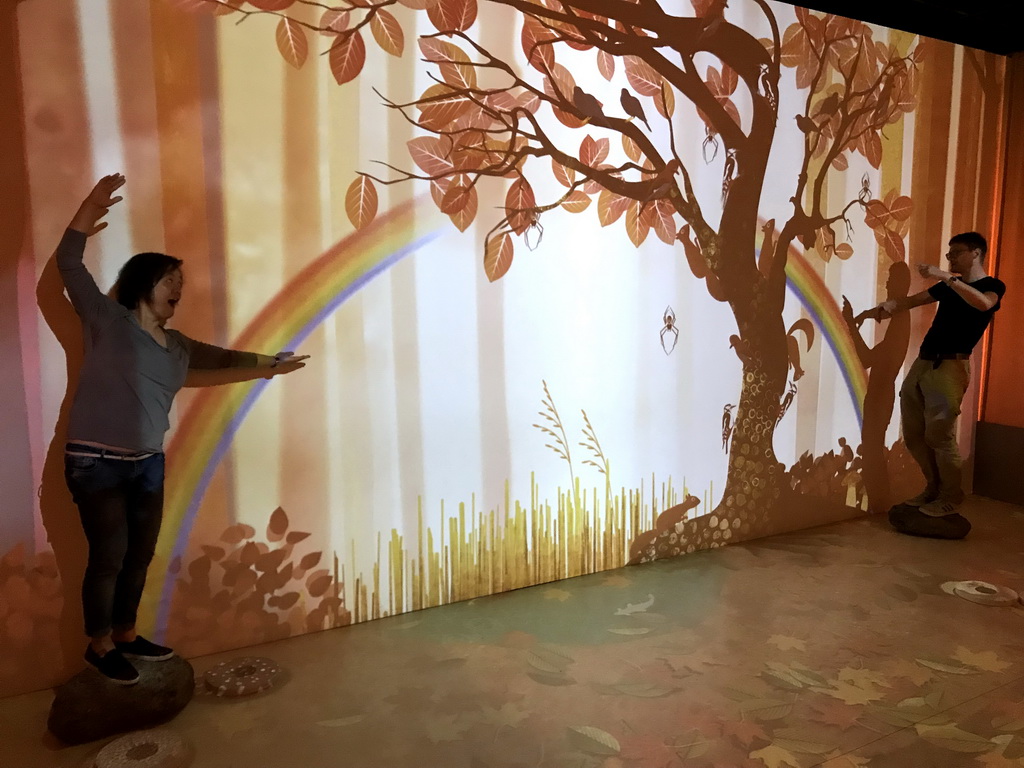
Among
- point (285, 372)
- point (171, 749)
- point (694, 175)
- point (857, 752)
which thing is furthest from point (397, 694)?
point (694, 175)

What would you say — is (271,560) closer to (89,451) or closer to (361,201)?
(89,451)

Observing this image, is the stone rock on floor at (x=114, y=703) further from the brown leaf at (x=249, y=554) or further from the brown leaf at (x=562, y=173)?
the brown leaf at (x=562, y=173)

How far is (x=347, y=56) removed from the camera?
8.05 feet

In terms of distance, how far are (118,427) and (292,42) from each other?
1.28 metres

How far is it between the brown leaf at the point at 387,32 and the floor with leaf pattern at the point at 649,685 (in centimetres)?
195

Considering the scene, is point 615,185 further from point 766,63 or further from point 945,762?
point 945,762

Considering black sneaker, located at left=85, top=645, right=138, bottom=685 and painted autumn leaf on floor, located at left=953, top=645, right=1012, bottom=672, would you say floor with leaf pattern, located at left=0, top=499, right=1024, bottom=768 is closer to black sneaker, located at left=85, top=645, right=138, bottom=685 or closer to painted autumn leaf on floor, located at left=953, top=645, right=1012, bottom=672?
painted autumn leaf on floor, located at left=953, top=645, right=1012, bottom=672

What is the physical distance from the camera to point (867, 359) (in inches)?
149

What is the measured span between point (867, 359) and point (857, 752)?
229 centimetres

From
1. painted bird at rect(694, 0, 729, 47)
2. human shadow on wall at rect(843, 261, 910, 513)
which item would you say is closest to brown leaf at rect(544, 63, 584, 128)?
painted bird at rect(694, 0, 729, 47)

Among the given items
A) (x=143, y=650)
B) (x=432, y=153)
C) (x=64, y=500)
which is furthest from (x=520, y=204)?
(x=143, y=650)

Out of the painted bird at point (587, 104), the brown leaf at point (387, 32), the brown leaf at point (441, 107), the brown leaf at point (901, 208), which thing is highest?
the brown leaf at point (387, 32)

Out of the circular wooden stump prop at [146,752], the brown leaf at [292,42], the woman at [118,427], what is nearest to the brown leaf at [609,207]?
the brown leaf at [292,42]

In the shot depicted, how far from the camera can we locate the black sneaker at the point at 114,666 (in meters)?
2.08
